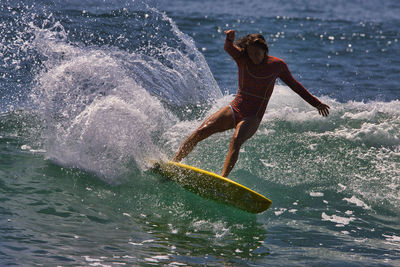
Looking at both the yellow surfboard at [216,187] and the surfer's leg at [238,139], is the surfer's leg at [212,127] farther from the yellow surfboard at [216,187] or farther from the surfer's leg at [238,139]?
the yellow surfboard at [216,187]

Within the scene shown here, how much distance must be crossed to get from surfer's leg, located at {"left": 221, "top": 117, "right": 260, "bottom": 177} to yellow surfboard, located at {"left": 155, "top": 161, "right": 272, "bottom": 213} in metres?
0.25

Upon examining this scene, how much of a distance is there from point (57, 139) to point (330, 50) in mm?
13437

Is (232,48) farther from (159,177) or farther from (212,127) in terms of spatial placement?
(159,177)

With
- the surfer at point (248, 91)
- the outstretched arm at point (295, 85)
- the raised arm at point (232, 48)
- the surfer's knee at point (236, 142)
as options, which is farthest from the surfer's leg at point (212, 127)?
the outstretched arm at point (295, 85)

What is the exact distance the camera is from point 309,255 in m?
5.43

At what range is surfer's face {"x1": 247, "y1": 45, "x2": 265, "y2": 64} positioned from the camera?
252 inches

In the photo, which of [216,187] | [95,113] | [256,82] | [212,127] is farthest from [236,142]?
[95,113]

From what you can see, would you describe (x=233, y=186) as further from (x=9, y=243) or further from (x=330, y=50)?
(x=330, y=50)

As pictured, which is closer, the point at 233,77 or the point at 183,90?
the point at 183,90

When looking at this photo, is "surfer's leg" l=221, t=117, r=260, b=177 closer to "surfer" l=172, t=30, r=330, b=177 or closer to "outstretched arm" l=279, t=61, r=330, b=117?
"surfer" l=172, t=30, r=330, b=177

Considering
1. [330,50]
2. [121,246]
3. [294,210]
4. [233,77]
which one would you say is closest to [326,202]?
[294,210]

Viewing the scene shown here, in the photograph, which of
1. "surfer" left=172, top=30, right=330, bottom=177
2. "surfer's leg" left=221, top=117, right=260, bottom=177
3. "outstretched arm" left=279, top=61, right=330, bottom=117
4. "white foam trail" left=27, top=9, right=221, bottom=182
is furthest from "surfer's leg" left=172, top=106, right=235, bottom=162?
"outstretched arm" left=279, top=61, right=330, bottom=117

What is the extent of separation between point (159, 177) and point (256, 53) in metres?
1.96

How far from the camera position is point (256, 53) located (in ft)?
21.1
